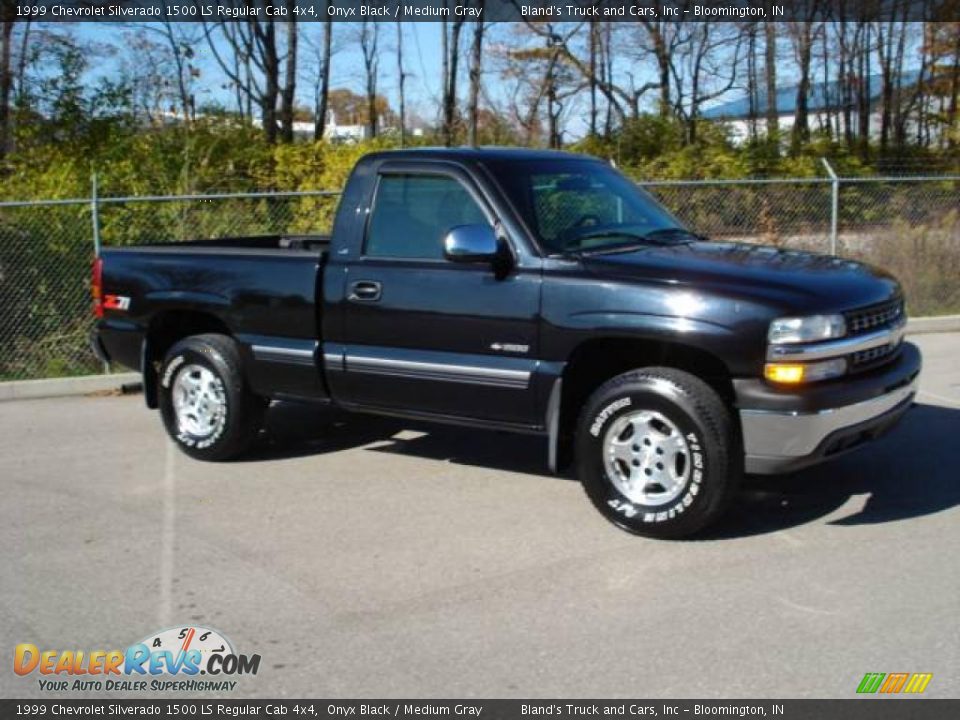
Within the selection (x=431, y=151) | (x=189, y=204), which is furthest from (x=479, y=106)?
(x=431, y=151)

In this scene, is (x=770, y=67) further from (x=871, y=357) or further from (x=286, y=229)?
(x=871, y=357)

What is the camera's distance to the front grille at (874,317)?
5.16 meters

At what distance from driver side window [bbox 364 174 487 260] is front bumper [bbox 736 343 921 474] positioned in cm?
189

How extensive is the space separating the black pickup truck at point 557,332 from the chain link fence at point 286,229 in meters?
3.84

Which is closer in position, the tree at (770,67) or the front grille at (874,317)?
the front grille at (874,317)

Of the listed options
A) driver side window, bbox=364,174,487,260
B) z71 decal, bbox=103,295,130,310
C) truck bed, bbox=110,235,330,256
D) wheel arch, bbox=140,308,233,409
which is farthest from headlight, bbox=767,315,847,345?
z71 decal, bbox=103,295,130,310

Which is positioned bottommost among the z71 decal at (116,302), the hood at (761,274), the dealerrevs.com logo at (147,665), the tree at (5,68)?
the dealerrevs.com logo at (147,665)

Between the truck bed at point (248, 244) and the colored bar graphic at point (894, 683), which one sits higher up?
the truck bed at point (248, 244)

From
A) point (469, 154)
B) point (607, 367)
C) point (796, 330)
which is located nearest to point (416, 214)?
point (469, 154)

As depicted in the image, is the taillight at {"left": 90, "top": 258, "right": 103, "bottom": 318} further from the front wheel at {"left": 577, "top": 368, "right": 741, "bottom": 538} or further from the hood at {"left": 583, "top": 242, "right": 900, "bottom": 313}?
the front wheel at {"left": 577, "top": 368, "right": 741, "bottom": 538}

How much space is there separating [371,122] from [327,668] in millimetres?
27151

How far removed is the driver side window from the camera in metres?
6.04

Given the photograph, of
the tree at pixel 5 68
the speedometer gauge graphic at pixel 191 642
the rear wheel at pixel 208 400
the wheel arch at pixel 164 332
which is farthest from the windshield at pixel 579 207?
the tree at pixel 5 68

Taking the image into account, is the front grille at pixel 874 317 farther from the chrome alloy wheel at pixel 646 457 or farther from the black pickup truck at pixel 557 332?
the chrome alloy wheel at pixel 646 457
